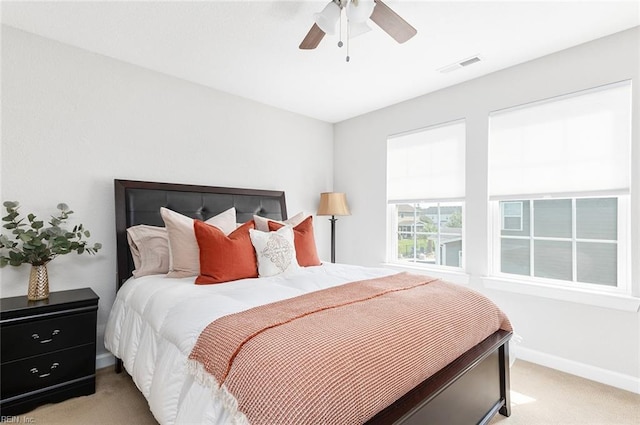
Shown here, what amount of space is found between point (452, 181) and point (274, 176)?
6.57 feet

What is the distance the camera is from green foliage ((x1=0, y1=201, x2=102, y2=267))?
208 cm

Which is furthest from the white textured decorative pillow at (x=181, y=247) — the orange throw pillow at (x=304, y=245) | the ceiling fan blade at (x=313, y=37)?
the ceiling fan blade at (x=313, y=37)

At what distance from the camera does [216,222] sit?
9.11 ft

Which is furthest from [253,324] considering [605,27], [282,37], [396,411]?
[605,27]

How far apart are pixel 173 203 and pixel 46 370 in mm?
1449

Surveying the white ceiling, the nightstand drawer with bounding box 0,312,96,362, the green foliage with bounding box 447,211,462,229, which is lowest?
the nightstand drawer with bounding box 0,312,96,362

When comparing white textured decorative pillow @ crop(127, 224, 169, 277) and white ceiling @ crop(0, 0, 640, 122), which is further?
white textured decorative pillow @ crop(127, 224, 169, 277)

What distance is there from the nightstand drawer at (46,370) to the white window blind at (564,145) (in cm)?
353

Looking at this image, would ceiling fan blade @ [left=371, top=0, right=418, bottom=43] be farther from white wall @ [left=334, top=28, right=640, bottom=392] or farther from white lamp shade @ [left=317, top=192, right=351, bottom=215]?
white lamp shade @ [left=317, top=192, right=351, bottom=215]

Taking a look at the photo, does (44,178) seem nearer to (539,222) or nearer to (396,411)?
(396,411)

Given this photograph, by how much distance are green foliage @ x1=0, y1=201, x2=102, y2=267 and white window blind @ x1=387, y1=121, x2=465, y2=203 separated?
3130 millimetres

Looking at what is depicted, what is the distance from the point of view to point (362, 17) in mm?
1707

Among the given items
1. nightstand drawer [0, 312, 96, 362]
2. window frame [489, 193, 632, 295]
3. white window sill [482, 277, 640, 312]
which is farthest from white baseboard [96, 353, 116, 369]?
window frame [489, 193, 632, 295]

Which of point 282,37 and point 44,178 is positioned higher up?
point 282,37
